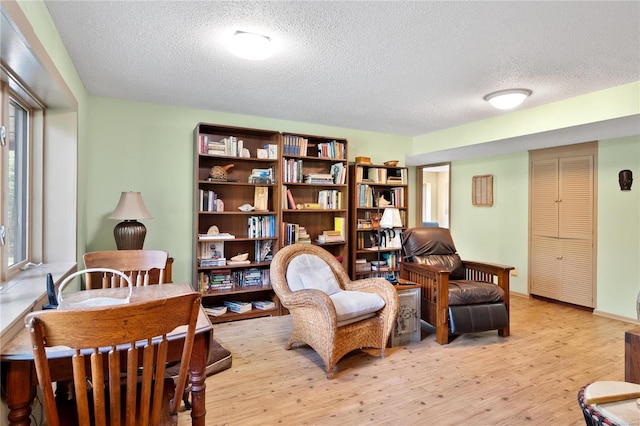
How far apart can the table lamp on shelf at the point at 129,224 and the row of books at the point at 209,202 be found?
0.61 meters

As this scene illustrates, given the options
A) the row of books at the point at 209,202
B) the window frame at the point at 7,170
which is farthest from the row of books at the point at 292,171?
the window frame at the point at 7,170

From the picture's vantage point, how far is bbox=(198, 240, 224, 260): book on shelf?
12.5 ft

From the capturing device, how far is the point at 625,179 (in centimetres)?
389

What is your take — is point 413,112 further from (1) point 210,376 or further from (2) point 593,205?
(1) point 210,376

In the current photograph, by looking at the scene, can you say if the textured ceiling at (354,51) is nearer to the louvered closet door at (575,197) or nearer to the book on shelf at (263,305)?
the louvered closet door at (575,197)

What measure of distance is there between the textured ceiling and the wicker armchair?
5.10ft

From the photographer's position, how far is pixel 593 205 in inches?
166

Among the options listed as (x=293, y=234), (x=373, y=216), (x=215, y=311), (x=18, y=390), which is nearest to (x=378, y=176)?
(x=373, y=216)

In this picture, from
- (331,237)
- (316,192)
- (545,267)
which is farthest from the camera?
(545,267)

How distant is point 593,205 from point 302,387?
4001 mm

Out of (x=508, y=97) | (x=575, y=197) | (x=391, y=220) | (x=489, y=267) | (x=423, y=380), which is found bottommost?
(x=423, y=380)

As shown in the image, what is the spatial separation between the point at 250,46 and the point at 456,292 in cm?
261

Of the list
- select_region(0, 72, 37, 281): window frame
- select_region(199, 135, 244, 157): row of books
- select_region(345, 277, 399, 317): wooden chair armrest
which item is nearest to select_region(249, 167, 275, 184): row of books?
select_region(199, 135, 244, 157): row of books

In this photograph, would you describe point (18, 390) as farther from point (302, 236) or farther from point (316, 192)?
point (316, 192)
